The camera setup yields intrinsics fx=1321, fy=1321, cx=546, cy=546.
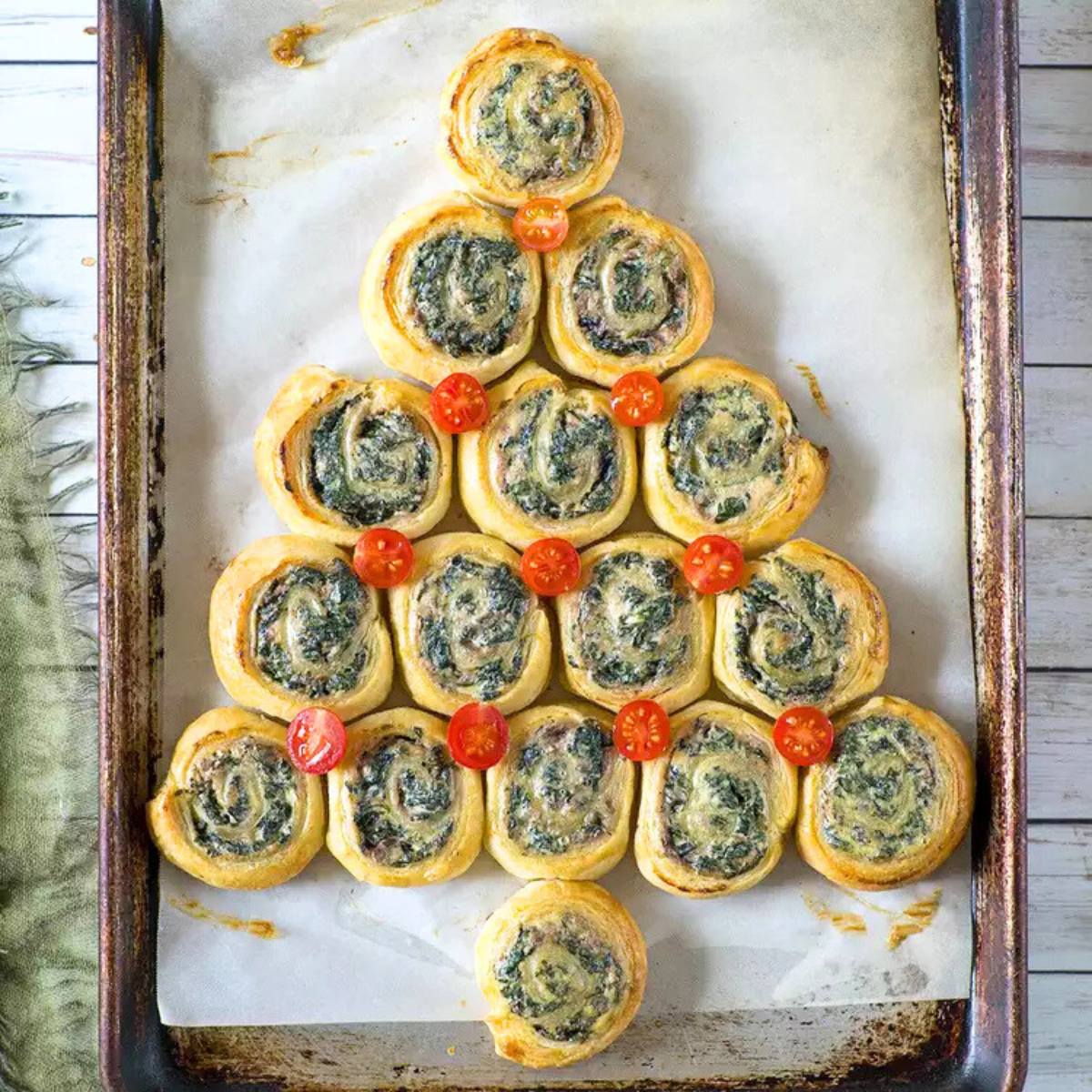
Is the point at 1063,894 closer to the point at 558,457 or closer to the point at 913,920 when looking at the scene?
the point at 913,920

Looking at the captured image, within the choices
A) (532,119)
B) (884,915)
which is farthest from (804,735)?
(532,119)

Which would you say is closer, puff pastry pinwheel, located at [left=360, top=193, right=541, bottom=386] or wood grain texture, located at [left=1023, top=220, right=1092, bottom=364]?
puff pastry pinwheel, located at [left=360, top=193, right=541, bottom=386]

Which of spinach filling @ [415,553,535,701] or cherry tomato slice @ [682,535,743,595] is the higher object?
cherry tomato slice @ [682,535,743,595]

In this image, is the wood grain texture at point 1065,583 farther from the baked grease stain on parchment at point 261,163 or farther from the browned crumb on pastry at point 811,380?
the baked grease stain on parchment at point 261,163

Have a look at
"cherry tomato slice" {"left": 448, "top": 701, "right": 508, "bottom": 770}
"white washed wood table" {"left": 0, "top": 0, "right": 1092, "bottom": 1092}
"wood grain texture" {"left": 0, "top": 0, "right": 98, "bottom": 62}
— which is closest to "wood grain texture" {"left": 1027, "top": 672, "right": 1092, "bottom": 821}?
"white washed wood table" {"left": 0, "top": 0, "right": 1092, "bottom": 1092}

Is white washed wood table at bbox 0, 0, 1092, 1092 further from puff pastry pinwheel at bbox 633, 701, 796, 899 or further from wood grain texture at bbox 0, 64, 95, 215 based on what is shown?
puff pastry pinwheel at bbox 633, 701, 796, 899

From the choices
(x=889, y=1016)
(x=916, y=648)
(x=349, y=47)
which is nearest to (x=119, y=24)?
(x=349, y=47)
